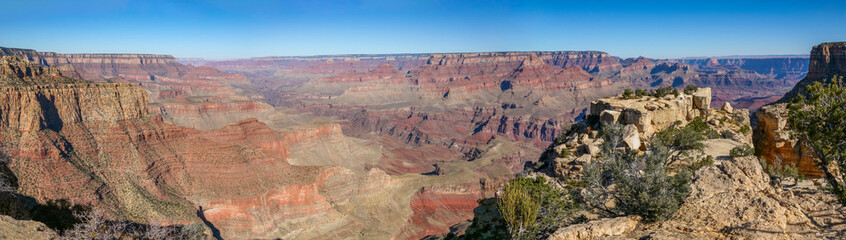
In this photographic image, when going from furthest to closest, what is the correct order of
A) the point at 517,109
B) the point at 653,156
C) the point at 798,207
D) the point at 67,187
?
the point at 517,109, the point at 67,187, the point at 653,156, the point at 798,207

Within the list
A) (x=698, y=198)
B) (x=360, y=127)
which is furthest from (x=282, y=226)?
(x=360, y=127)

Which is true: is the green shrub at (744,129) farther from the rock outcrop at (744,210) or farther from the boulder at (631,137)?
the rock outcrop at (744,210)

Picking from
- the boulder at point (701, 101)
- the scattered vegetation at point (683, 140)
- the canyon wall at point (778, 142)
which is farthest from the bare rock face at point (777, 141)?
the boulder at point (701, 101)

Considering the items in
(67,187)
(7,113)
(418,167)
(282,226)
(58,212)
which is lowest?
(418,167)

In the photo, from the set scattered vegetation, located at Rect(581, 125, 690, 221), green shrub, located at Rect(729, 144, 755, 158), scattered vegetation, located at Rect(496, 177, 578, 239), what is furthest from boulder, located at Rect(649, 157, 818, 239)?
green shrub, located at Rect(729, 144, 755, 158)

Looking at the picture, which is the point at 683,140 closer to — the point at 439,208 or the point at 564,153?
the point at 564,153

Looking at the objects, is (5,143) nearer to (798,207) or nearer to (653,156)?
(653,156)
